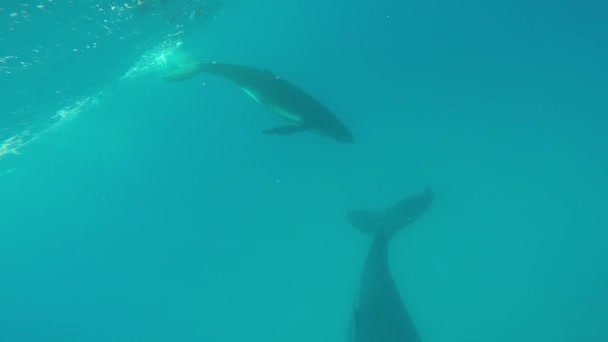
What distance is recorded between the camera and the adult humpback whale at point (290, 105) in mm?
7984

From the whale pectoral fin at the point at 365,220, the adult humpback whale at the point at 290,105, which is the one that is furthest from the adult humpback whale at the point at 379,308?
the whale pectoral fin at the point at 365,220

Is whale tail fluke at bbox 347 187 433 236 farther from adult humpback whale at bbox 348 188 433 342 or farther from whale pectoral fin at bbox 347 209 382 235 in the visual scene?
adult humpback whale at bbox 348 188 433 342

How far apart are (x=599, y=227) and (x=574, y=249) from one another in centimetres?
423

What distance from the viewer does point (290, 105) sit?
8.07 m

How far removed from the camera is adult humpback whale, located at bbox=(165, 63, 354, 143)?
798 cm

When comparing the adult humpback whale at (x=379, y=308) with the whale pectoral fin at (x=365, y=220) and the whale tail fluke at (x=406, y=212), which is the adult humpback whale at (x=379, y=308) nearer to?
the whale tail fluke at (x=406, y=212)

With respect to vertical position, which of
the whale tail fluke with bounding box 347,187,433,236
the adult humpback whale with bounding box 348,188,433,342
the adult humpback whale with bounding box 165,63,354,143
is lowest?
the whale tail fluke with bounding box 347,187,433,236

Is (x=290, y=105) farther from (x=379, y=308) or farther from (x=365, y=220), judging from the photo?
Answer: (x=365, y=220)

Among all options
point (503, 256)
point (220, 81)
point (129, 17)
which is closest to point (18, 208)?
point (220, 81)

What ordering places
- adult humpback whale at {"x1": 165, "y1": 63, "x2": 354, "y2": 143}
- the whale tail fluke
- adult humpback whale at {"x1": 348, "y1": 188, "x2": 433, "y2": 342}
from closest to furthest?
1. adult humpback whale at {"x1": 348, "y1": 188, "x2": 433, "y2": 342}
2. adult humpback whale at {"x1": 165, "y1": 63, "x2": 354, "y2": 143}
3. the whale tail fluke

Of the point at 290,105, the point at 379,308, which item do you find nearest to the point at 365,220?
the point at 379,308

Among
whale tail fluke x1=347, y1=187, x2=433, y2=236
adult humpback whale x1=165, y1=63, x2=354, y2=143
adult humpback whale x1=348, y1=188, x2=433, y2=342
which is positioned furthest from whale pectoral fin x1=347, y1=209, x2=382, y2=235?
adult humpback whale x1=165, y1=63, x2=354, y2=143

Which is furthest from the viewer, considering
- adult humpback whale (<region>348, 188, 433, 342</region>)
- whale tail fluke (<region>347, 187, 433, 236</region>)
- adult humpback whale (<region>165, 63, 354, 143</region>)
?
whale tail fluke (<region>347, 187, 433, 236</region>)

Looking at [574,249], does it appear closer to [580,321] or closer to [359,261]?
[580,321]
